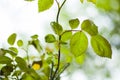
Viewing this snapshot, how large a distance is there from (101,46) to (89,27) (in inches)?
1.5

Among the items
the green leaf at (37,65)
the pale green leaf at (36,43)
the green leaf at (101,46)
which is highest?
the green leaf at (101,46)

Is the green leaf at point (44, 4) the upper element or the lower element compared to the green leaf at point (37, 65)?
upper

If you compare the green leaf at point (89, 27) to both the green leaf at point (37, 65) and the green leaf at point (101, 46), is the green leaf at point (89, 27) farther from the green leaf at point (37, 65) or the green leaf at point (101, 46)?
the green leaf at point (37, 65)

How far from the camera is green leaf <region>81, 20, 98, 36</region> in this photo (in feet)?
1.51

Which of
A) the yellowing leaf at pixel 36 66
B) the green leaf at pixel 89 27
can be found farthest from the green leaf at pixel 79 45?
the yellowing leaf at pixel 36 66

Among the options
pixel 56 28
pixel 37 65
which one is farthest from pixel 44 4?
pixel 37 65

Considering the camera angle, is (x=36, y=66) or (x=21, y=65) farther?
(x=36, y=66)

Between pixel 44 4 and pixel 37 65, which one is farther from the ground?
pixel 44 4

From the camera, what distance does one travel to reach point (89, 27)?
47 centimetres

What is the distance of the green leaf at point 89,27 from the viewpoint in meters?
0.46

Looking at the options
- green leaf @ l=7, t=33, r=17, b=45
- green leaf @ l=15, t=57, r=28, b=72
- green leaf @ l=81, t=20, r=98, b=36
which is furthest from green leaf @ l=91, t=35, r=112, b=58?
green leaf @ l=7, t=33, r=17, b=45

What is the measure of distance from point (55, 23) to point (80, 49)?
2.8 inches

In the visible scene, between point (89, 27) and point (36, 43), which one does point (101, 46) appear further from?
point (36, 43)

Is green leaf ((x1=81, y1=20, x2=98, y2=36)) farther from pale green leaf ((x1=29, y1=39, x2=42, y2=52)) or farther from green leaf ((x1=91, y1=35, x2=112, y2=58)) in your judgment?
pale green leaf ((x1=29, y1=39, x2=42, y2=52))
